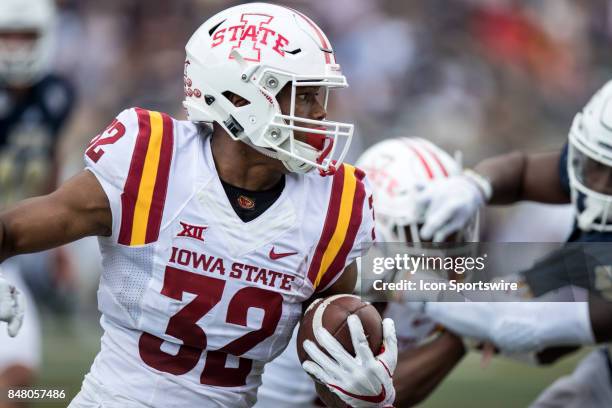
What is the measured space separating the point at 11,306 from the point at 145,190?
0.42m

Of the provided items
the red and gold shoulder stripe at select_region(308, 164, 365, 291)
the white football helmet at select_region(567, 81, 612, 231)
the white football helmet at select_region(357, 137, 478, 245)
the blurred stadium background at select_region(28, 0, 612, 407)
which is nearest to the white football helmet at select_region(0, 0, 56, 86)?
the blurred stadium background at select_region(28, 0, 612, 407)

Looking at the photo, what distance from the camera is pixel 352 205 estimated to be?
2.78m

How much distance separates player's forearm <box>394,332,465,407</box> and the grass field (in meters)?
2.28

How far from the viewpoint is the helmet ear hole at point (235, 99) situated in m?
2.73

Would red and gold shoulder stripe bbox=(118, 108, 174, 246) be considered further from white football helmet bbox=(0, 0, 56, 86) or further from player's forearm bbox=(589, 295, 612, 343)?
white football helmet bbox=(0, 0, 56, 86)

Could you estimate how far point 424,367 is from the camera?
11.4 ft

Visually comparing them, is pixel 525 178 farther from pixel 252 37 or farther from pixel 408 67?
pixel 408 67

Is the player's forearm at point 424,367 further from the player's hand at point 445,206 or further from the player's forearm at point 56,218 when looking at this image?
the player's forearm at point 56,218

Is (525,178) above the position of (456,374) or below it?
above

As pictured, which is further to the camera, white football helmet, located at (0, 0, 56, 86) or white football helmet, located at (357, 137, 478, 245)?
white football helmet, located at (0, 0, 56, 86)

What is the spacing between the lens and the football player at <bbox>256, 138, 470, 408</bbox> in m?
3.42

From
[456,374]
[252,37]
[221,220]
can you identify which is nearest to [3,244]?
[221,220]

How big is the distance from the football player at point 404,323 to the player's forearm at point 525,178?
0.20 meters

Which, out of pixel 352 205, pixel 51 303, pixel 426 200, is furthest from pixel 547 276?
pixel 51 303
